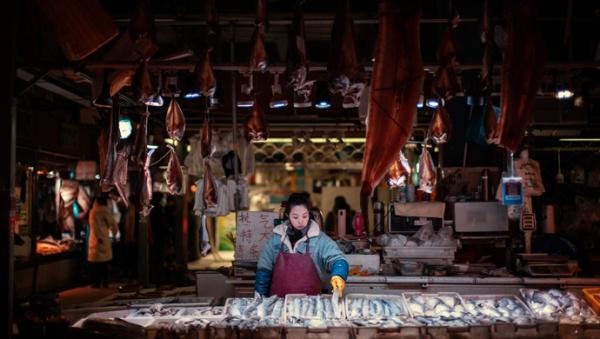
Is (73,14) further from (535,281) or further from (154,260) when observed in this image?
(154,260)

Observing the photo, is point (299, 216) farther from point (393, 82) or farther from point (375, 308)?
point (393, 82)

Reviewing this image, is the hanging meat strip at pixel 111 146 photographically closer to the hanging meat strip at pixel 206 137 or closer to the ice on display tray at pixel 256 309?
the hanging meat strip at pixel 206 137

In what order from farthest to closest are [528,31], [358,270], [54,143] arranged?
[54,143], [358,270], [528,31]

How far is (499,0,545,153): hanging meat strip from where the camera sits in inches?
170

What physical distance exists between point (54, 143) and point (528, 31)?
10359mm

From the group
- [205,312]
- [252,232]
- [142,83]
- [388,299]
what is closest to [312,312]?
[388,299]

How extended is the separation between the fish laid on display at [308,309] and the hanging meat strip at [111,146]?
2249 millimetres

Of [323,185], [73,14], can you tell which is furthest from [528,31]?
[323,185]

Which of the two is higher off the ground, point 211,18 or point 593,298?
point 211,18

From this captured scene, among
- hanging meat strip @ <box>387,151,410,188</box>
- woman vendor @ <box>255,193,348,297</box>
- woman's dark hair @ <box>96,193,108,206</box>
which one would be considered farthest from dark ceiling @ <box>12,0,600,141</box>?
woman's dark hair @ <box>96,193,108,206</box>

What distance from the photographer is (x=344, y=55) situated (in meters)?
4.43

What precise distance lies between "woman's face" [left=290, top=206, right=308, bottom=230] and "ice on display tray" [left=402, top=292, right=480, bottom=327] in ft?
4.30

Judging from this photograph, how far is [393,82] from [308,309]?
2.01 metres

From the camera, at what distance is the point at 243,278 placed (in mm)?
6996
